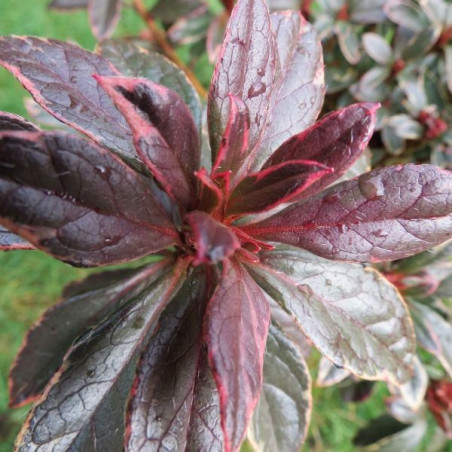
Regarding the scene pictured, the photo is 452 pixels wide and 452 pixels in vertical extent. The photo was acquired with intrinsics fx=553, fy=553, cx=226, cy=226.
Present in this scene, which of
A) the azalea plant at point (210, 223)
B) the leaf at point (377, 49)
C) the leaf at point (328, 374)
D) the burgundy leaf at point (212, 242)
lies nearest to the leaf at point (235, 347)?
the azalea plant at point (210, 223)

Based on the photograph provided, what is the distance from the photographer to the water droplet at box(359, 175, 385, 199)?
73 cm

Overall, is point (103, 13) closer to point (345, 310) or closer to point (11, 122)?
point (11, 122)

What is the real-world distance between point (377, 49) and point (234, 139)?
36.0 inches

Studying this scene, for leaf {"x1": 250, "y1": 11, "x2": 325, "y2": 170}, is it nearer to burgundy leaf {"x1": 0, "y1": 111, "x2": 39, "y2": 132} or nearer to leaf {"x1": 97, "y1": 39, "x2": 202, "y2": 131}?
leaf {"x1": 97, "y1": 39, "x2": 202, "y2": 131}

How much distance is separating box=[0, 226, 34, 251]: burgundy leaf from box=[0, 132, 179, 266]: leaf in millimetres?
193

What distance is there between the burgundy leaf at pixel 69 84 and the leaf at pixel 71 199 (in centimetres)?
14

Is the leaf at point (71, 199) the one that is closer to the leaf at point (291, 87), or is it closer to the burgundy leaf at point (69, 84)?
the burgundy leaf at point (69, 84)

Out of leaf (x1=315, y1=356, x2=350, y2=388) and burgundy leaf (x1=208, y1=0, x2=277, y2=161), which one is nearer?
burgundy leaf (x1=208, y1=0, x2=277, y2=161)

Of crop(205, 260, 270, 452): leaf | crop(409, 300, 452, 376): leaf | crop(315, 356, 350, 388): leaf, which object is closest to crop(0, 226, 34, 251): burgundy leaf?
crop(205, 260, 270, 452): leaf

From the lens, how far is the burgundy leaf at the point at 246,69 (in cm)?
72

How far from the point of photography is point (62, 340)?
1.01m

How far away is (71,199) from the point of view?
0.59 meters

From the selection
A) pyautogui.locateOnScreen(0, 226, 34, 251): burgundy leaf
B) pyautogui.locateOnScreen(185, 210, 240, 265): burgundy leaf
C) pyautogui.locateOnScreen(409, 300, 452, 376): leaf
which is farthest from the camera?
pyautogui.locateOnScreen(409, 300, 452, 376): leaf

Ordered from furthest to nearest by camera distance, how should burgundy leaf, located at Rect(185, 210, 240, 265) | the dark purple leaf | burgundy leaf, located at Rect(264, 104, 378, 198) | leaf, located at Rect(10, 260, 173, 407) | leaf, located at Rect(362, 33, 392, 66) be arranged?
the dark purple leaf < leaf, located at Rect(362, 33, 392, 66) < leaf, located at Rect(10, 260, 173, 407) < burgundy leaf, located at Rect(264, 104, 378, 198) < burgundy leaf, located at Rect(185, 210, 240, 265)
